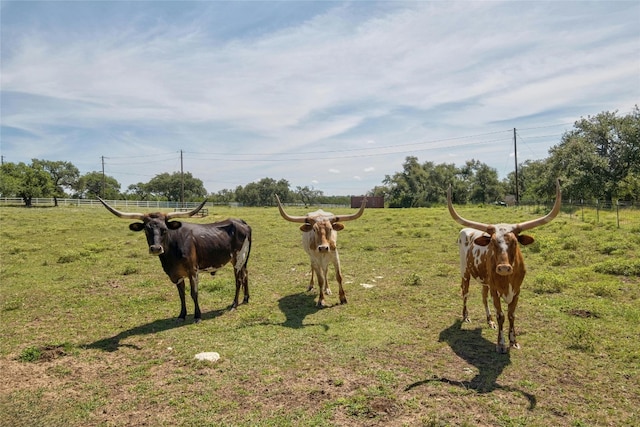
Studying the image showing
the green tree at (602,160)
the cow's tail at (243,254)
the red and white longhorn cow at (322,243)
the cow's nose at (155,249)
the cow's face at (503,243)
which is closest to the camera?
the cow's face at (503,243)

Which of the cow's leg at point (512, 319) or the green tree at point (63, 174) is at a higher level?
the green tree at point (63, 174)

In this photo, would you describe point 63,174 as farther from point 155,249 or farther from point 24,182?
point 155,249

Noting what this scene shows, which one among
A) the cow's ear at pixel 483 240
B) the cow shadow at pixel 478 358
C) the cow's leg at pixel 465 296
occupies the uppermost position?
the cow's ear at pixel 483 240

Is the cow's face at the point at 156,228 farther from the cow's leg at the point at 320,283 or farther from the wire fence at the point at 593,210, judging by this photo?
the wire fence at the point at 593,210

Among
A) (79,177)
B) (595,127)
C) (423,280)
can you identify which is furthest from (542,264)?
(79,177)

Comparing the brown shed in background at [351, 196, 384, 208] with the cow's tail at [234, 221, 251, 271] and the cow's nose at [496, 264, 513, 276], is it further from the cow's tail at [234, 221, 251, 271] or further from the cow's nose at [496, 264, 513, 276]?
the cow's nose at [496, 264, 513, 276]

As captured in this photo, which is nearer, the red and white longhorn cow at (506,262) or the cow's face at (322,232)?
the red and white longhorn cow at (506,262)

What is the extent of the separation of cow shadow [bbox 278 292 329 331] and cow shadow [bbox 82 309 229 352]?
1.42m

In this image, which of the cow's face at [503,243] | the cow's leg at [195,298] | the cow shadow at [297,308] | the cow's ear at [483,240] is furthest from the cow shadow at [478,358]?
the cow's leg at [195,298]

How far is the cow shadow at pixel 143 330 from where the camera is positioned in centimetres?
694

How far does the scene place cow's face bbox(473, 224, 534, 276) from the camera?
235 inches

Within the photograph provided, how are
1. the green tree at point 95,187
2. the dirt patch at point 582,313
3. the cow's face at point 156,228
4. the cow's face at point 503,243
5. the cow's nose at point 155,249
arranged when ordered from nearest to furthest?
the cow's face at point 503,243, the cow's nose at point 155,249, the cow's face at point 156,228, the dirt patch at point 582,313, the green tree at point 95,187

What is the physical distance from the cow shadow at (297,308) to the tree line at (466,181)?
28.0m

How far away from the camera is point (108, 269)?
529 inches
